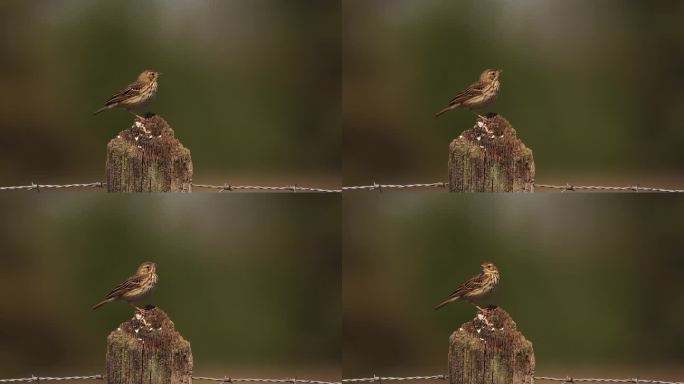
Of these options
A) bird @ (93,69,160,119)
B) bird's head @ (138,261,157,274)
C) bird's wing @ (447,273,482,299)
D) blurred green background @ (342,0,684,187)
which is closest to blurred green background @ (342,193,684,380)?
bird's wing @ (447,273,482,299)

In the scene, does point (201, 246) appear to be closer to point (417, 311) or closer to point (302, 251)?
point (302, 251)

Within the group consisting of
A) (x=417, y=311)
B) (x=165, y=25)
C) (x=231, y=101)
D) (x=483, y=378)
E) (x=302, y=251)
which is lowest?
(x=483, y=378)

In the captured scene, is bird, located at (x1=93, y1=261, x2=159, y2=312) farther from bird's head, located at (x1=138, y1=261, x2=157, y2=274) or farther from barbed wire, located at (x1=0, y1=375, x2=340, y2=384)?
barbed wire, located at (x1=0, y1=375, x2=340, y2=384)

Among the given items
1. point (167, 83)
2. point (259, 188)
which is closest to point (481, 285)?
point (259, 188)

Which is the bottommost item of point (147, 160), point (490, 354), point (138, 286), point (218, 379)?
point (218, 379)

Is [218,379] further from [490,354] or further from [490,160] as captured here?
[490,160]

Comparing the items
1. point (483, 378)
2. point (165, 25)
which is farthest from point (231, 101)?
point (483, 378)

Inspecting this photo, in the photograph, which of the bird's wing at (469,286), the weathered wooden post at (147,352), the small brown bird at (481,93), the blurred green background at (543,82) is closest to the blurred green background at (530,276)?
the bird's wing at (469,286)
